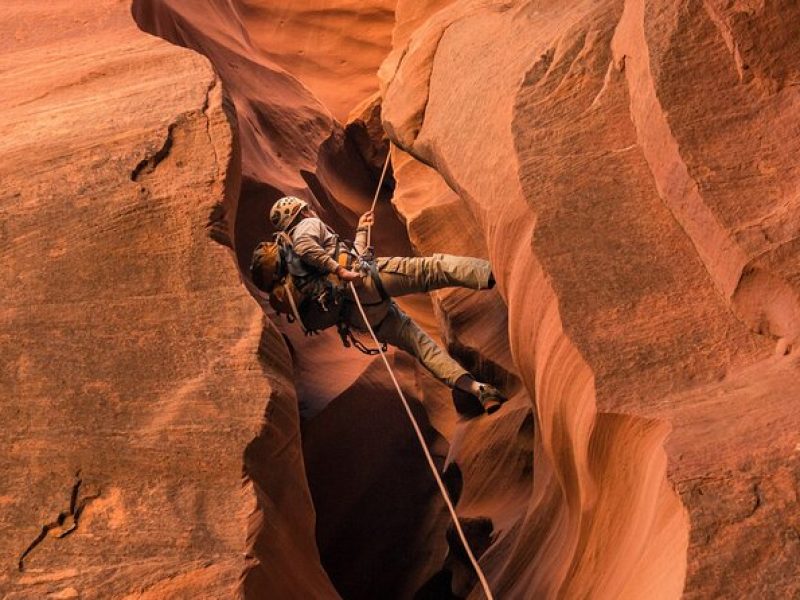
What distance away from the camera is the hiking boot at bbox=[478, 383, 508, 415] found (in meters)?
6.89

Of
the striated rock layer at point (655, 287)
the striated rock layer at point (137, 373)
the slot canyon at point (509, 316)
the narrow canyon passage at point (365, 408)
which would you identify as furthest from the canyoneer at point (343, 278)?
the striated rock layer at point (655, 287)

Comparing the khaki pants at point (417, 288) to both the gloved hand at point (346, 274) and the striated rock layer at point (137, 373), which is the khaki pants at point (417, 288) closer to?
the gloved hand at point (346, 274)

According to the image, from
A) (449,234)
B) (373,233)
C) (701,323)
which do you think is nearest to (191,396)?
(701,323)

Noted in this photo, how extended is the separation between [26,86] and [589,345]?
3670 millimetres

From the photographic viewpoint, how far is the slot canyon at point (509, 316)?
3.66 m

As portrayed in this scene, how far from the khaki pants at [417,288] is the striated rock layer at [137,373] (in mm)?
1660

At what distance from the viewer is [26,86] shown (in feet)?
20.0

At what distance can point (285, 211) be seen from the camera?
6.89 metres

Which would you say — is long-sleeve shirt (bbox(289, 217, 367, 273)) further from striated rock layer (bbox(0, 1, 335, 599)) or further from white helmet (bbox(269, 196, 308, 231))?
striated rock layer (bbox(0, 1, 335, 599))

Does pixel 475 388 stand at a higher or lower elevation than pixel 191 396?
lower

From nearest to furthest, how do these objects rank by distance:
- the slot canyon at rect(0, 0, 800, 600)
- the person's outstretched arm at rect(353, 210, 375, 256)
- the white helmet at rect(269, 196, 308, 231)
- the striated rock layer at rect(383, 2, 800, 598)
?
the striated rock layer at rect(383, 2, 800, 598)
the slot canyon at rect(0, 0, 800, 600)
the white helmet at rect(269, 196, 308, 231)
the person's outstretched arm at rect(353, 210, 375, 256)

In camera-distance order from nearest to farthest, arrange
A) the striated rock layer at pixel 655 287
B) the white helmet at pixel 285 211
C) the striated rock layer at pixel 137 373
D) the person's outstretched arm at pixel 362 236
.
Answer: the striated rock layer at pixel 655 287 → the striated rock layer at pixel 137 373 → the white helmet at pixel 285 211 → the person's outstretched arm at pixel 362 236

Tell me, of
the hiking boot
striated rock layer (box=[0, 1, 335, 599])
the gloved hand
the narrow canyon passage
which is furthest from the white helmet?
the hiking boot

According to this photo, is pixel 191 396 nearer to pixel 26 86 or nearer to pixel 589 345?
pixel 589 345
